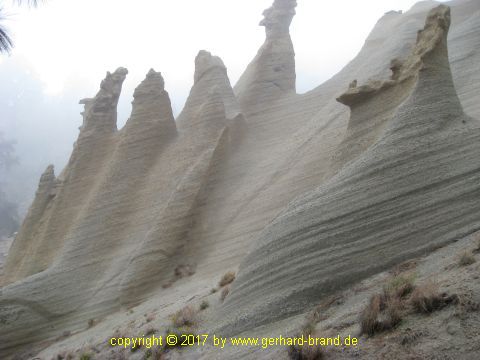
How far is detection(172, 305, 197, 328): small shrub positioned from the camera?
9.51 m

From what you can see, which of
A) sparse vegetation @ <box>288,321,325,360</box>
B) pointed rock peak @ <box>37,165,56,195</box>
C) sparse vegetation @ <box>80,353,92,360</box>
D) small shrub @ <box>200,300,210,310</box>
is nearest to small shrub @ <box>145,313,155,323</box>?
sparse vegetation @ <box>80,353,92,360</box>

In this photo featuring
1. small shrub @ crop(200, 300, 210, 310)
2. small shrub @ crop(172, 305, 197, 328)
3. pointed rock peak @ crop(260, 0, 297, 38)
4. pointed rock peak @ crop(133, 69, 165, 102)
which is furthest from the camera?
pointed rock peak @ crop(260, 0, 297, 38)

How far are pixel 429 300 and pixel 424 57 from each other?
566cm

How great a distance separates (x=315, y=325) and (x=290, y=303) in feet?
3.50

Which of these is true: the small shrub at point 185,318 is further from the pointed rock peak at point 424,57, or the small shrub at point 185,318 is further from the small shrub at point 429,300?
the pointed rock peak at point 424,57

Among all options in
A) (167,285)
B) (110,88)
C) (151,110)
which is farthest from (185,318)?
(110,88)

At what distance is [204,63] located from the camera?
63.1 ft

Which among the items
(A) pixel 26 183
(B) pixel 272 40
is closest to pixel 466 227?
(B) pixel 272 40

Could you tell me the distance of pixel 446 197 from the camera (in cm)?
805

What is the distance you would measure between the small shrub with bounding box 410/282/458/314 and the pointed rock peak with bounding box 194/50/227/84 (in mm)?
14546

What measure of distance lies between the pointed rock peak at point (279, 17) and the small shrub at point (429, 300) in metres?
17.8

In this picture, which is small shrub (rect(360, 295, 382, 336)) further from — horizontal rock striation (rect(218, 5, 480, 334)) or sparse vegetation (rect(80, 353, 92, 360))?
sparse vegetation (rect(80, 353, 92, 360))

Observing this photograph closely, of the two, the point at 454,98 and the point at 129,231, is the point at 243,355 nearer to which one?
the point at 454,98

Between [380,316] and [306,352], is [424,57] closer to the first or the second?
[380,316]
